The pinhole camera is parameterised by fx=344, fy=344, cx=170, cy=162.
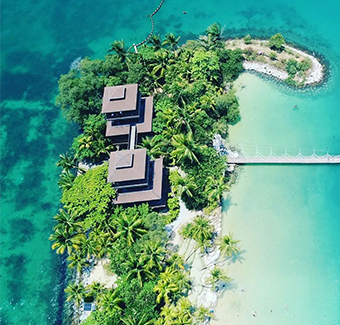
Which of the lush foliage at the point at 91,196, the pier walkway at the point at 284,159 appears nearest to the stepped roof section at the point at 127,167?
the lush foliage at the point at 91,196

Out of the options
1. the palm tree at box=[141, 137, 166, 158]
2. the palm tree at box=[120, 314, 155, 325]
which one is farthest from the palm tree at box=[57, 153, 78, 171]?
the palm tree at box=[120, 314, 155, 325]

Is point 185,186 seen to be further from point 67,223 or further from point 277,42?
point 277,42

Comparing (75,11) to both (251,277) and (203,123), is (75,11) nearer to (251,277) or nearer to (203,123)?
(203,123)

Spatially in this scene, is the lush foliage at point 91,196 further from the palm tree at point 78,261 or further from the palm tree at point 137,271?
the palm tree at point 137,271

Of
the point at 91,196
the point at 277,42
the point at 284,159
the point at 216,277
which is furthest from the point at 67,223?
the point at 277,42

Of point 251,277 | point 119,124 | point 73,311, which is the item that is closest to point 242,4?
point 119,124

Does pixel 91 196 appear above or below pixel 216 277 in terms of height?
above
